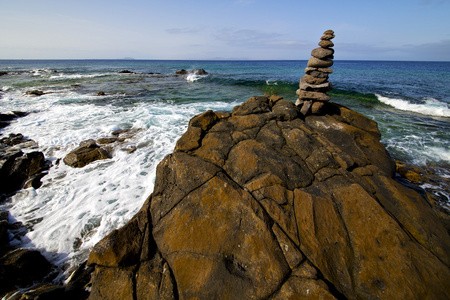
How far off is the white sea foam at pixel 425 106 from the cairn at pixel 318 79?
15507mm

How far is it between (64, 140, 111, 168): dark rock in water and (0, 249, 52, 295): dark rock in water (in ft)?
15.0

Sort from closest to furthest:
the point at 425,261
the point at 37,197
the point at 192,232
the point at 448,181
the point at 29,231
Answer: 1. the point at 425,261
2. the point at 192,232
3. the point at 29,231
4. the point at 37,197
5. the point at 448,181

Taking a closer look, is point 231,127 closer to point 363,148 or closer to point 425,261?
point 363,148

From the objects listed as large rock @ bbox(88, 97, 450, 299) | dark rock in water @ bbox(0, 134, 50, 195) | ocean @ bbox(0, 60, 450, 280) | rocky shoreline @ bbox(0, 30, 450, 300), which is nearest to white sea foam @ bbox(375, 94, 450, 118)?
ocean @ bbox(0, 60, 450, 280)

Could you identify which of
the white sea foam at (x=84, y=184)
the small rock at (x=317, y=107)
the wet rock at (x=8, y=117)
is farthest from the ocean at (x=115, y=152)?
the small rock at (x=317, y=107)

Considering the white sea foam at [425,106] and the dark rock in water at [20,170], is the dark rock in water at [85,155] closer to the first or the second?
the dark rock in water at [20,170]

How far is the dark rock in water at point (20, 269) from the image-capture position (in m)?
4.25

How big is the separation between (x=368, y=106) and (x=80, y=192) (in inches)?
871

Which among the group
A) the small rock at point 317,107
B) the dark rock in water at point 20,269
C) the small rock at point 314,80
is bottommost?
the dark rock in water at point 20,269

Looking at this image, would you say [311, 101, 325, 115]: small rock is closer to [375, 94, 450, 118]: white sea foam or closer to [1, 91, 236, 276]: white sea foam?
[1, 91, 236, 276]: white sea foam

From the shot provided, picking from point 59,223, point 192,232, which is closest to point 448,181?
point 192,232

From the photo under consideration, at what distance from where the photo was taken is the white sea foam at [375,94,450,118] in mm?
16266

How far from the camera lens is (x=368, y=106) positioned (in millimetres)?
18688

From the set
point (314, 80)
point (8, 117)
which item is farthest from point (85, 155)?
point (8, 117)
